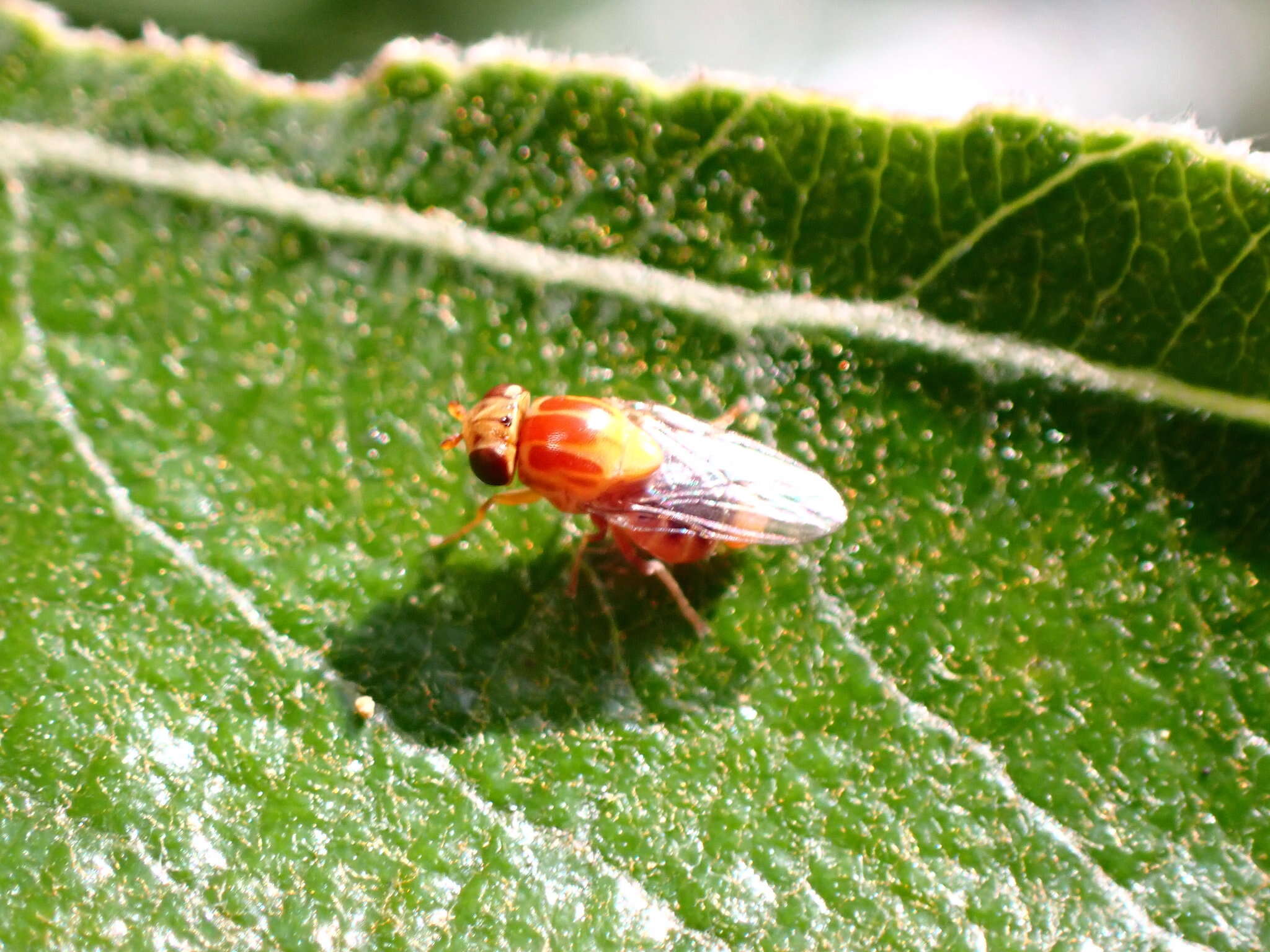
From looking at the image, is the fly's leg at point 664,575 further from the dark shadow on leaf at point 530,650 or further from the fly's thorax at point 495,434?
the fly's thorax at point 495,434

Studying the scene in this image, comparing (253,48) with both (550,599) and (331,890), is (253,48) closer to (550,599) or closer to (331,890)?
(550,599)

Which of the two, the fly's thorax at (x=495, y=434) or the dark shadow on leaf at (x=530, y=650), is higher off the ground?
the fly's thorax at (x=495, y=434)

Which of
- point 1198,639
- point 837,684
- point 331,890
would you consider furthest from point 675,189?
point 331,890

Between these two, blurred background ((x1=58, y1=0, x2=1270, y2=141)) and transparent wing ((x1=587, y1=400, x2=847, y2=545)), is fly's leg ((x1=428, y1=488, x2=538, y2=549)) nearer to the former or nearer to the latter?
transparent wing ((x1=587, y1=400, x2=847, y2=545))

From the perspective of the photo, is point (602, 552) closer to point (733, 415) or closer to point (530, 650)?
point (530, 650)

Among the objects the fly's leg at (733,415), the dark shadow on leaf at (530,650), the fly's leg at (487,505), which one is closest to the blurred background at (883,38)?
the fly's leg at (733,415)

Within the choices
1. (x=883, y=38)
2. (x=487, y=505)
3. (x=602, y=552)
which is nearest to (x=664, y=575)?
(x=602, y=552)
